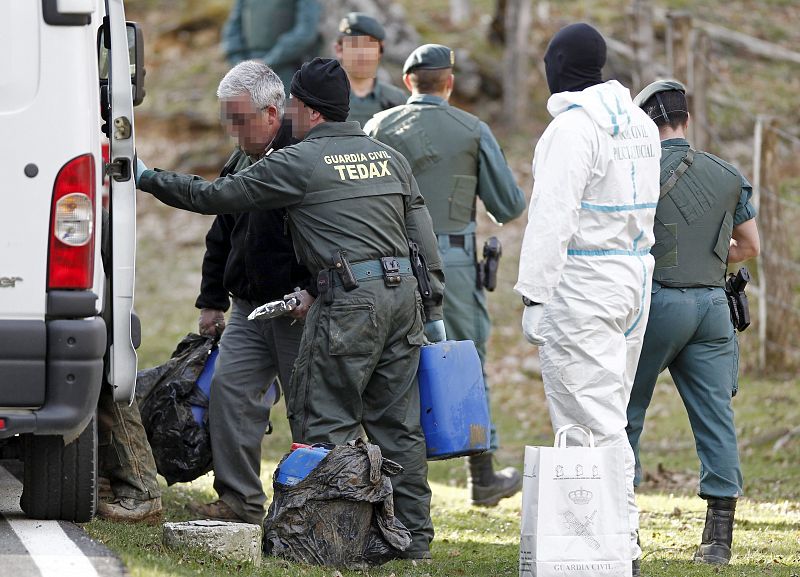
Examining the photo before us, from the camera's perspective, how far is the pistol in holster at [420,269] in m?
5.91

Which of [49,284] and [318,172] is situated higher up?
[318,172]

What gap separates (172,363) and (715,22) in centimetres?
1878

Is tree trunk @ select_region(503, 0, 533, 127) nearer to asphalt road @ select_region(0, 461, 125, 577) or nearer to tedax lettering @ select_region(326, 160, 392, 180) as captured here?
tedax lettering @ select_region(326, 160, 392, 180)

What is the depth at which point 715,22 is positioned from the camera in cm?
2353

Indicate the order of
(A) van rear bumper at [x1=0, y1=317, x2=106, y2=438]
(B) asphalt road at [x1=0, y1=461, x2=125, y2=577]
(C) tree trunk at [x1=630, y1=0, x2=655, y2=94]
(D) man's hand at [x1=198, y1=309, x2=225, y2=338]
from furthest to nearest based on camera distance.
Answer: (C) tree trunk at [x1=630, y1=0, x2=655, y2=94] < (D) man's hand at [x1=198, y1=309, x2=225, y2=338] < (A) van rear bumper at [x1=0, y1=317, x2=106, y2=438] < (B) asphalt road at [x1=0, y1=461, x2=125, y2=577]

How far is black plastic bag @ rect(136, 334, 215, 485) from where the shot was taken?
6.61 metres

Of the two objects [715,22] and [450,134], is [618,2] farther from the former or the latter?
[450,134]

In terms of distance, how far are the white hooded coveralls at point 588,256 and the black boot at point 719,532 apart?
691mm

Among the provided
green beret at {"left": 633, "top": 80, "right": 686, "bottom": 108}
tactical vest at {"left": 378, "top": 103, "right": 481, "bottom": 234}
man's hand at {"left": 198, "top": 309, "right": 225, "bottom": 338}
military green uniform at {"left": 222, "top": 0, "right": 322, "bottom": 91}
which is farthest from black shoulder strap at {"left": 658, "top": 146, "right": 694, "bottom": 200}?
military green uniform at {"left": 222, "top": 0, "right": 322, "bottom": 91}

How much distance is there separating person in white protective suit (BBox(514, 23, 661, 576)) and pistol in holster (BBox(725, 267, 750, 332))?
2.89ft

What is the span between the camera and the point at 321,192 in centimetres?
564

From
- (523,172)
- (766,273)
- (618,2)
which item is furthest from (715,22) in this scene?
(766,273)

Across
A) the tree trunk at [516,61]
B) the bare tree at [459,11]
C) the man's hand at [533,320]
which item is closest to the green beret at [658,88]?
the man's hand at [533,320]

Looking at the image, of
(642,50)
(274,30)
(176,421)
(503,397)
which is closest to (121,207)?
(176,421)
